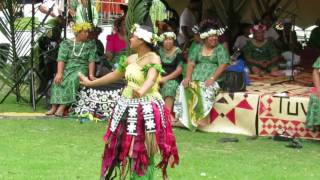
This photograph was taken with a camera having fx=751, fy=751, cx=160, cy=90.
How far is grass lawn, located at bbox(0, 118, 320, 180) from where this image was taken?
7.30 meters

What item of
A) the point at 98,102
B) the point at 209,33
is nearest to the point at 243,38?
the point at 209,33

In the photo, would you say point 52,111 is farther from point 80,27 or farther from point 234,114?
point 234,114

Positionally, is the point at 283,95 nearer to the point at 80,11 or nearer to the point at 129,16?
the point at 129,16

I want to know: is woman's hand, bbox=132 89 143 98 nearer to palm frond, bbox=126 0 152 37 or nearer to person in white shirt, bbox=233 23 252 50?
palm frond, bbox=126 0 152 37

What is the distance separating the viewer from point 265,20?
1362cm

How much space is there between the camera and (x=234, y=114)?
395 inches

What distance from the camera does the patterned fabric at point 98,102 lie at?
11.2m

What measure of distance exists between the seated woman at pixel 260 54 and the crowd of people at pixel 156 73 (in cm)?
2

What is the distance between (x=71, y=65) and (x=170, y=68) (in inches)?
65.2

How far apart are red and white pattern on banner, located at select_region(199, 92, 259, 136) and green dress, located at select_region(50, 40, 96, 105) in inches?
88.1

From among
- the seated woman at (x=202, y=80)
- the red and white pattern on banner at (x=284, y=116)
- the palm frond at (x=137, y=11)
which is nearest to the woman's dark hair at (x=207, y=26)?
the seated woman at (x=202, y=80)

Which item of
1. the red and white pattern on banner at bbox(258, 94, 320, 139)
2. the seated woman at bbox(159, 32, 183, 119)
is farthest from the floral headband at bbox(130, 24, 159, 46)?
the seated woman at bbox(159, 32, 183, 119)

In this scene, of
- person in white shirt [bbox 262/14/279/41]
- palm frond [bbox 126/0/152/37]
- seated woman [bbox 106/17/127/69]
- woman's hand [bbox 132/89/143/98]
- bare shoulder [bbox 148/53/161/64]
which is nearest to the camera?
woman's hand [bbox 132/89/143/98]

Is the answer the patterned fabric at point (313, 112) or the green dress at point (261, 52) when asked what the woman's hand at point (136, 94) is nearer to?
the patterned fabric at point (313, 112)
